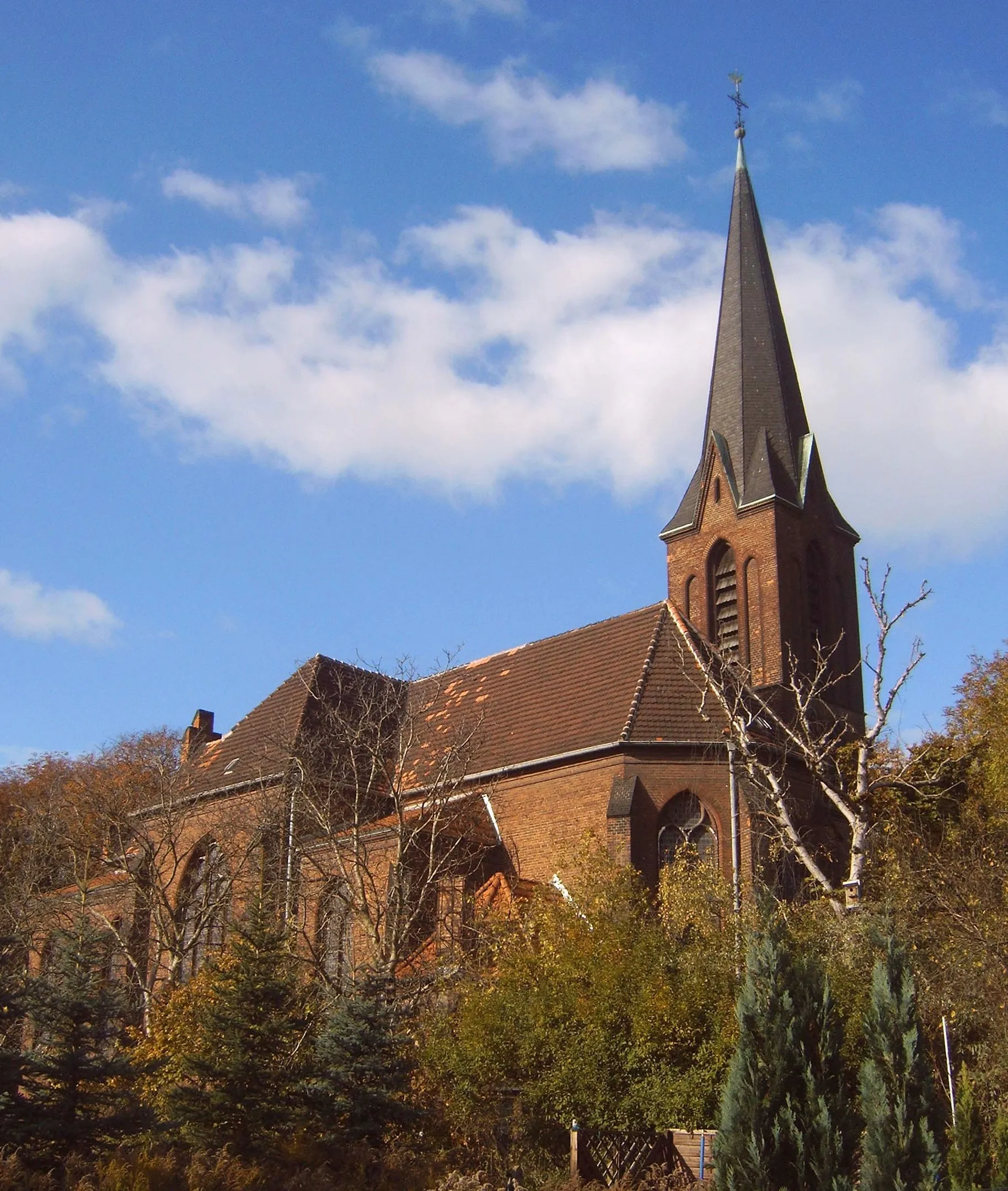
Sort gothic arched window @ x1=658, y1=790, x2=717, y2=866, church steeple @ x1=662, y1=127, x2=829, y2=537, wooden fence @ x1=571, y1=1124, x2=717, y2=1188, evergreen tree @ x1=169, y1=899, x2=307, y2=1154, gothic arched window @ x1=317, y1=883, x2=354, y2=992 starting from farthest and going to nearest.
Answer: church steeple @ x1=662, y1=127, x2=829, y2=537 → gothic arched window @ x1=658, y1=790, x2=717, y2=866 → gothic arched window @ x1=317, y1=883, x2=354, y2=992 → wooden fence @ x1=571, y1=1124, x2=717, y2=1188 → evergreen tree @ x1=169, y1=899, x2=307, y2=1154

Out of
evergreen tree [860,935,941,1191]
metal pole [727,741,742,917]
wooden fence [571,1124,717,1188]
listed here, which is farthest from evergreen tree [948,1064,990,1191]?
metal pole [727,741,742,917]

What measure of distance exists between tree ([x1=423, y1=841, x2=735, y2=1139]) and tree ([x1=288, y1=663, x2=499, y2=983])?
2084 millimetres

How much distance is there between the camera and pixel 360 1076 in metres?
16.9

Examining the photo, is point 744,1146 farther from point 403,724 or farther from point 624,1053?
point 403,724

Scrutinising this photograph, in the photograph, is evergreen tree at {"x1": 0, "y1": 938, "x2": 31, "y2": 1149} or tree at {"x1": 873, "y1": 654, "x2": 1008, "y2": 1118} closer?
evergreen tree at {"x1": 0, "y1": 938, "x2": 31, "y2": 1149}

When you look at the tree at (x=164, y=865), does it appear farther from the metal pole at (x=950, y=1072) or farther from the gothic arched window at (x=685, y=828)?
the metal pole at (x=950, y=1072)

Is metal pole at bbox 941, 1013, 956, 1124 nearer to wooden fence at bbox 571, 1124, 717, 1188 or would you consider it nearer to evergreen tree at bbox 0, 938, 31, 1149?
wooden fence at bbox 571, 1124, 717, 1188


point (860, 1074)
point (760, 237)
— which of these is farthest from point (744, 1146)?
point (760, 237)

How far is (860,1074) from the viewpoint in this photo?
14.4 m

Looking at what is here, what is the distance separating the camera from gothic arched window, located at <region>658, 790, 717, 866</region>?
2781 cm

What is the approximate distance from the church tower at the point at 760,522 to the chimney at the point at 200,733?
17.8 m

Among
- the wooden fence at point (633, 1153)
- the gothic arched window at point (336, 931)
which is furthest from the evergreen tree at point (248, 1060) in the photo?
the gothic arched window at point (336, 931)

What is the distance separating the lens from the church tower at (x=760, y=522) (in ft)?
112

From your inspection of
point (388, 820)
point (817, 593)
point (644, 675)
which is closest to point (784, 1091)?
point (644, 675)
